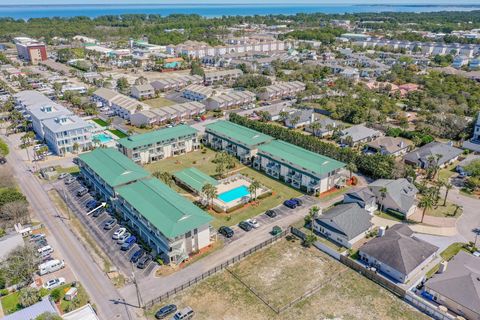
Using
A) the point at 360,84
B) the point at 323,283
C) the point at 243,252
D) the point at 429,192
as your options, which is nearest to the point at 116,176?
the point at 243,252

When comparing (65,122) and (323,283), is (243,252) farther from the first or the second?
(65,122)

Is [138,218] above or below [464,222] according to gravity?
above

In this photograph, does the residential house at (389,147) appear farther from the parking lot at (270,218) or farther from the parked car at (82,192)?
the parked car at (82,192)

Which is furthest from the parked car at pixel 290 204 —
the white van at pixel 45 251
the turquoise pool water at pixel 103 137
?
the turquoise pool water at pixel 103 137

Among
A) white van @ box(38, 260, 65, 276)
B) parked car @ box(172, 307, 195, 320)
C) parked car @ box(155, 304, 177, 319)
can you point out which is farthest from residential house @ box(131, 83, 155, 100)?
parked car @ box(172, 307, 195, 320)

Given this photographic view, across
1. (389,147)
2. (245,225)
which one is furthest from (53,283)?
(389,147)

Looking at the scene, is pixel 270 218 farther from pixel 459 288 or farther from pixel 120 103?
pixel 120 103

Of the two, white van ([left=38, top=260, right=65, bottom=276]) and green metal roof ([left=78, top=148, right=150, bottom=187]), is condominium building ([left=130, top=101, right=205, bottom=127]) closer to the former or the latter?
green metal roof ([left=78, top=148, right=150, bottom=187])
